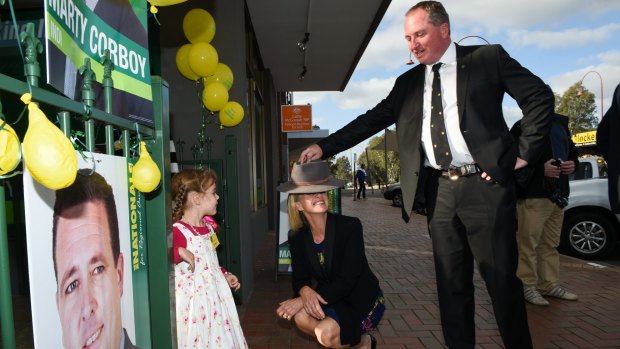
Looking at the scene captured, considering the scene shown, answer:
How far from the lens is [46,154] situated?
0.94 metres

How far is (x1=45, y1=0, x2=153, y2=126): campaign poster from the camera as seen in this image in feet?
3.64

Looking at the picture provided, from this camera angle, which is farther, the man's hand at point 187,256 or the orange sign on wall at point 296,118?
the orange sign on wall at point 296,118

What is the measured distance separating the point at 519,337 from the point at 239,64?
3.83m

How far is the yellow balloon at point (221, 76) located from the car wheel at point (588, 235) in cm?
522

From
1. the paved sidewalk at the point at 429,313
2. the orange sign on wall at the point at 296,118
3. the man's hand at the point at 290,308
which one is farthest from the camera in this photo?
the orange sign on wall at the point at 296,118

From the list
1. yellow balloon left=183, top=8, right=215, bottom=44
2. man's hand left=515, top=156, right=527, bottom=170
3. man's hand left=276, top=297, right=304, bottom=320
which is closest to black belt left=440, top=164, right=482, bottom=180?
man's hand left=515, top=156, right=527, bottom=170

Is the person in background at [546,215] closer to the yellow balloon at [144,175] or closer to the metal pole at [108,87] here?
the yellow balloon at [144,175]

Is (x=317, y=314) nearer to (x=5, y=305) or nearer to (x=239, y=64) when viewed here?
(x=5, y=305)

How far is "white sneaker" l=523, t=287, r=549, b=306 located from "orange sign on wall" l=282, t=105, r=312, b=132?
885cm

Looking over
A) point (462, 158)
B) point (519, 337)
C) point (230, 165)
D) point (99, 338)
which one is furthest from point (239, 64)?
point (99, 338)

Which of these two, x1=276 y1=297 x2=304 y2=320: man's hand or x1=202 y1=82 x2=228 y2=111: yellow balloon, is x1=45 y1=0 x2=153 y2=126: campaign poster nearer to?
x1=276 y1=297 x2=304 y2=320: man's hand

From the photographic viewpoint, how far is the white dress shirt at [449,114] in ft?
8.53

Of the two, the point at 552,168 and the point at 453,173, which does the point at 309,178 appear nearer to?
the point at 453,173

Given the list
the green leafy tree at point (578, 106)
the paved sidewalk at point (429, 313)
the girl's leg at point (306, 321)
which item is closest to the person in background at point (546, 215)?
the paved sidewalk at point (429, 313)
